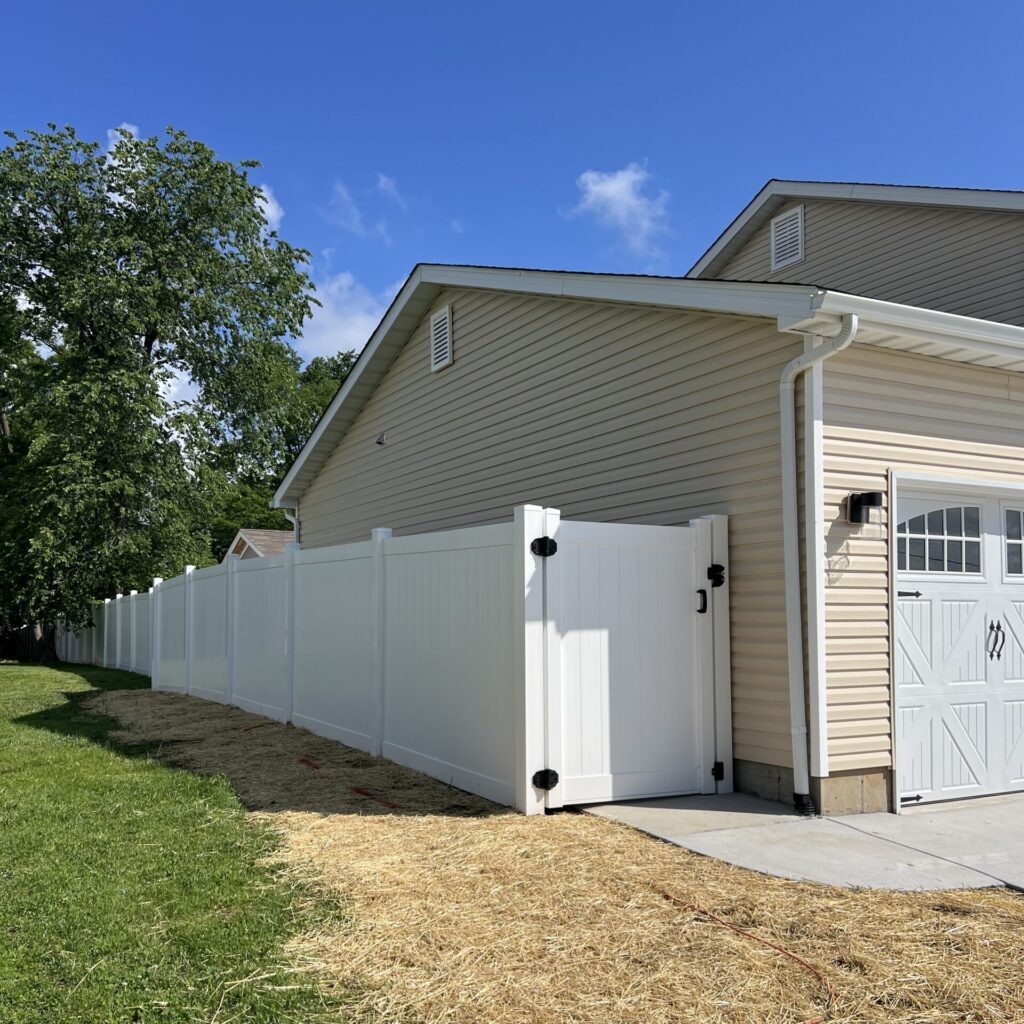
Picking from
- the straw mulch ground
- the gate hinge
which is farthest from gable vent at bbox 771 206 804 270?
the straw mulch ground

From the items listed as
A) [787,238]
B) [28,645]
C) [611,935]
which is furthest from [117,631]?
[611,935]

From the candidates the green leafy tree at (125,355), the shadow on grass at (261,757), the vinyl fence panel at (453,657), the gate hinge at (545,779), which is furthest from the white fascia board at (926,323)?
the green leafy tree at (125,355)

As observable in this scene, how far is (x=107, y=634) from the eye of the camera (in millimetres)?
23844

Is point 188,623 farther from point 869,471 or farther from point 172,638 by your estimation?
point 869,471

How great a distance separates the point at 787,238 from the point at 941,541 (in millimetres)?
7280

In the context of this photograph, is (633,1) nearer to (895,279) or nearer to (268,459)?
(895,279)

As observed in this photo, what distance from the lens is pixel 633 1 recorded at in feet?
38.8

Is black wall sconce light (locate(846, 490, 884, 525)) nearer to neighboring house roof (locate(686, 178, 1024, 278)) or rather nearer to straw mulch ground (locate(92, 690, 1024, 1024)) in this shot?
straw mulch ground (locate(92, 690, 1024, 1024))

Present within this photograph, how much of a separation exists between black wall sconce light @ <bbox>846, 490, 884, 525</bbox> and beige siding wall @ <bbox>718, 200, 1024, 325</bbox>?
5.00 meters

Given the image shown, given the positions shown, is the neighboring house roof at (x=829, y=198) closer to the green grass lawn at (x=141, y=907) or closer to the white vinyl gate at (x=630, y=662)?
the white vinyl gate at (x=630, y=662)

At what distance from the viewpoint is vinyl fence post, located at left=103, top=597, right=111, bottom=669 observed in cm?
2365

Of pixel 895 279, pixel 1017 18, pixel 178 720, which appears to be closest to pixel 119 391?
pixel 178 720

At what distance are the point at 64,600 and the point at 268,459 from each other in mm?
7545

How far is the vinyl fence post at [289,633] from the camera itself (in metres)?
10.2
